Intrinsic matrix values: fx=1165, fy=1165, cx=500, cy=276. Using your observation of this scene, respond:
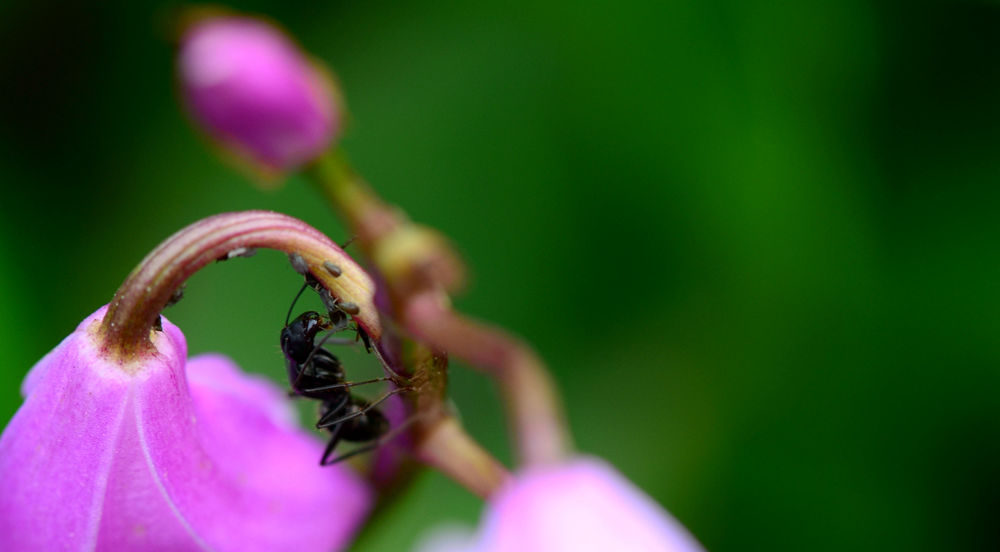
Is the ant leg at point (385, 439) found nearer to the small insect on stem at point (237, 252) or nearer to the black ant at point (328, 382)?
the black ant at point (328, 382)

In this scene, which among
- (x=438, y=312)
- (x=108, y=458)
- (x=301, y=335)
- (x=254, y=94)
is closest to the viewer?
(x=108, y=458)

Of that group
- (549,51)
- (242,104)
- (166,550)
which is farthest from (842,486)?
(166,550)

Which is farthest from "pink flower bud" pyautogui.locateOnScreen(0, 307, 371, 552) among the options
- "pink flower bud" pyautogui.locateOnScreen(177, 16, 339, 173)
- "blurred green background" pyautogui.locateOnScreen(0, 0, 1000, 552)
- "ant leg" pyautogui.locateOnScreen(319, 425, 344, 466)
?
"blurred green background" pyautogui.locateOnScreen(0, 0, 1000, 552)

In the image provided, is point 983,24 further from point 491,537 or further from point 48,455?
point 48,455

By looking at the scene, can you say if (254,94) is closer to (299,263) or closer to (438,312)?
(438,312)

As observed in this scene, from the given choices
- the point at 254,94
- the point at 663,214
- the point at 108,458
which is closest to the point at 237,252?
the point at 108,458

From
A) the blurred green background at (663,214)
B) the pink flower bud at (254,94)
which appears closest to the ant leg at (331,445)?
the pink flower bud at (254,94)
